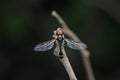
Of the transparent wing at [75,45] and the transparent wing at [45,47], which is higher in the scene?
the transparent wing at [45,47]

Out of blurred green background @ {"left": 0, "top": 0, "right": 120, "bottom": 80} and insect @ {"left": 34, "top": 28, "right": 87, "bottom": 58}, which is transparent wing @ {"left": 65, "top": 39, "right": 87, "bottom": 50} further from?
blurred green background @ {"left": 0, "top": 0, "right": 120, "bottom": 80}

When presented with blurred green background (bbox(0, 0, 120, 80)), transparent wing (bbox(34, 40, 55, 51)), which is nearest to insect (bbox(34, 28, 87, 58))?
transparent wing (bbox(34, 40, 55, 51))

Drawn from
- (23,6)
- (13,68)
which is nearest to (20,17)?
(23,6)

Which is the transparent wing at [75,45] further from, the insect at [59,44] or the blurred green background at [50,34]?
the blurred green background at [50,34]

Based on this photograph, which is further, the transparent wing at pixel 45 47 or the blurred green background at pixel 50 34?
the blurred green background at pixel 50 34

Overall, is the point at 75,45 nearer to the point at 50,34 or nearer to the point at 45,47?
the point at 45,47

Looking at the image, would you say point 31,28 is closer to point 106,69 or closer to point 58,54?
point 106,69

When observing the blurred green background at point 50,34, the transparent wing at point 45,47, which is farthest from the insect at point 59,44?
the blurred green background at point 50,34

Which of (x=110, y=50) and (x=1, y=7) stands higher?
(x=1, y=7)
